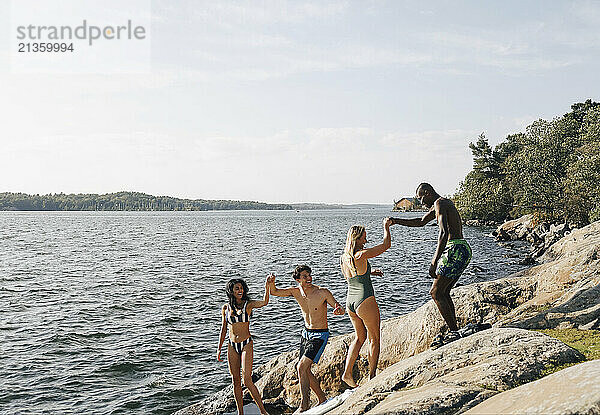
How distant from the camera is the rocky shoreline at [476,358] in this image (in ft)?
18.5

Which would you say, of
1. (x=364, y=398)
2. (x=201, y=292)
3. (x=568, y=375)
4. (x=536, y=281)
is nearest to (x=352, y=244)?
(x=364, y=398)

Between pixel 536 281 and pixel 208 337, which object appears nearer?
pixel 536 281

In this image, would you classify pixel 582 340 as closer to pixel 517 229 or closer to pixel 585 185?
pixel 585 185

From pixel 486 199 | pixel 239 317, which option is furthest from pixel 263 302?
pixel 486 199

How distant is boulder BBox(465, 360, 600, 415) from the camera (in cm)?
436

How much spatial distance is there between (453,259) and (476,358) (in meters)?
2.11

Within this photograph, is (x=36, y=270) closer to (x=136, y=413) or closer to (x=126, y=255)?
(x=126, y=255)

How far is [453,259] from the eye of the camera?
863 cm

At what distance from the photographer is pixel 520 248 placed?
149ft

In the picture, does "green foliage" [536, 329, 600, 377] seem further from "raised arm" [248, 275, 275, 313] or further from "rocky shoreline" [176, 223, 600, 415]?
"raised arm" [248, 275, 275, 313]

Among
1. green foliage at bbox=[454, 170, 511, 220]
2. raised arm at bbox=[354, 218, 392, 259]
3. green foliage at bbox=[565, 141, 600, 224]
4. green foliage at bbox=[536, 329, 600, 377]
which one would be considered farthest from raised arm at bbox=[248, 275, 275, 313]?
green foliage at bbox=[454, 170, 511, 220]

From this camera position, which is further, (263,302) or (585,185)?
(585,185)

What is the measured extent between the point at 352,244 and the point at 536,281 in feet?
20.9

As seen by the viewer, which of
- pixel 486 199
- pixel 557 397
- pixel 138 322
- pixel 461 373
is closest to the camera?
pixel 557 397
